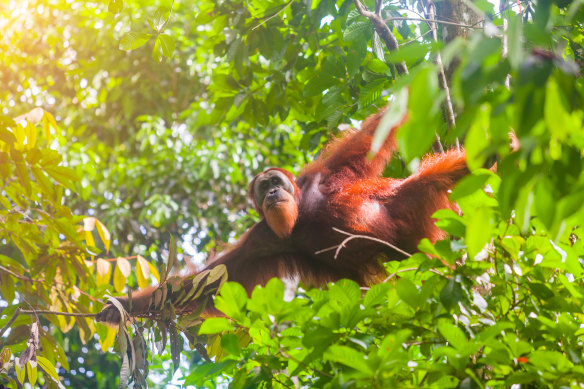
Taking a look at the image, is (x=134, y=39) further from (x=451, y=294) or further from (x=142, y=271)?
(x=451, y=294)

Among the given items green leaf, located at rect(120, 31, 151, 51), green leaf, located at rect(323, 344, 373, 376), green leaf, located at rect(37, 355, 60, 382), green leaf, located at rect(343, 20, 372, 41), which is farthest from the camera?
green leaf, located at rect(120, 31, 151, 51)

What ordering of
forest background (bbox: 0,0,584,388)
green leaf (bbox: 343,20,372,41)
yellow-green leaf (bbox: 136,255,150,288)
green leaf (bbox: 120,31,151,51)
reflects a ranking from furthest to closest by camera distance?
yellow-green leaf (bbox: 136,255,150,288) → green leaf (bbox: 120,31,151,51) → green leaf (bbox: 343,20,372,41) → forest background (bbox: 0,0,584,388)

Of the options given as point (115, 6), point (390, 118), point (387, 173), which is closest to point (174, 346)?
point (115, 6)

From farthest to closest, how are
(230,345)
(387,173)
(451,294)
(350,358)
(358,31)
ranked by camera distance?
(387,173) < (358,31) < (230,345) < (451,294) < (350,358)

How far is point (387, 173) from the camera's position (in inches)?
146

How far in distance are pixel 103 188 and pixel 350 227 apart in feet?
15.9

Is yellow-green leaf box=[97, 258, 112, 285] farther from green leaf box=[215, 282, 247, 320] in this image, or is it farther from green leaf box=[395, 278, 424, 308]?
green leaf box=[395, 278, 424, 308]

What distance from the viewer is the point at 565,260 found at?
5.18ft

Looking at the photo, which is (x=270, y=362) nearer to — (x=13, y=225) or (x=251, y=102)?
(x=13, y=225)

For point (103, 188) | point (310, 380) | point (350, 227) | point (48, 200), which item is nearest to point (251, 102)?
point (350, 227)

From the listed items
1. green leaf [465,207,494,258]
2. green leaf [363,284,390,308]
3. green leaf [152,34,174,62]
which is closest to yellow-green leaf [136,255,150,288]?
green leaf [152,34,174,62]

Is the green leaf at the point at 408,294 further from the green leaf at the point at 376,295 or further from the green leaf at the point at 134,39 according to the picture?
A: the green leaf at the point at 134,39

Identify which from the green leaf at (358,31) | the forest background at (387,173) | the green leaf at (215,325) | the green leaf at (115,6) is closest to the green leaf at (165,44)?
the forest background at (387,173)

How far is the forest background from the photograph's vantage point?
853 mm
